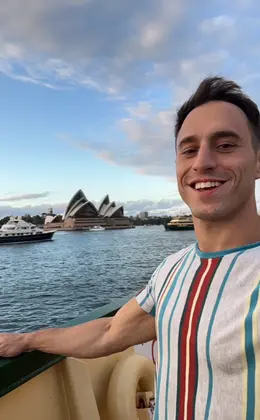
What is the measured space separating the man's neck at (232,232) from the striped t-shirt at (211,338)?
0.9 inches

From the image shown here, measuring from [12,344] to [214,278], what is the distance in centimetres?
63

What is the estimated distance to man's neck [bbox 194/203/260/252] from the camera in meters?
0.99

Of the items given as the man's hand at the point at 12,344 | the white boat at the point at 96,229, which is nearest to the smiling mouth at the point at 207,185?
the man's hand at the point at 12,344

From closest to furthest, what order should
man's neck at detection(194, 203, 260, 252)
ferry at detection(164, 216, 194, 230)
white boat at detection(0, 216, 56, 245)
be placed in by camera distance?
1. man's neck at detection(194, 203, 260, 252)
2. white boat at detection(0, 216, 56, 245)
3. ferry at detection(164, 216, 194, 230)

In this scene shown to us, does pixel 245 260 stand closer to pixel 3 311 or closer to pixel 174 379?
pixel 174 379

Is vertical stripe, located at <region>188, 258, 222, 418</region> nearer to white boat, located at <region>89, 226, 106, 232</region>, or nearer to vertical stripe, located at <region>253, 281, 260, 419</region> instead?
vertical stripe, located at <region>253, 281, 260, 419</region>

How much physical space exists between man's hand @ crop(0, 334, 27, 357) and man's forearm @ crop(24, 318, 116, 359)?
0.01m

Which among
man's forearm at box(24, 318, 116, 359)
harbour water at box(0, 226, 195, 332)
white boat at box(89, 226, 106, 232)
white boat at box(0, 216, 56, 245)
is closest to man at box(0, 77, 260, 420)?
man's forearm at box(24, 318, 116, 359)

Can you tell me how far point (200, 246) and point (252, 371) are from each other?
297mm

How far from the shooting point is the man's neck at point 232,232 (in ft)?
3.25

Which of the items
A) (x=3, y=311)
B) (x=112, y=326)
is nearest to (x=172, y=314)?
(x=112, y=326)

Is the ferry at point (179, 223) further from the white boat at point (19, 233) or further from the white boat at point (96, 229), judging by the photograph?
the white boat at point (19, 233)

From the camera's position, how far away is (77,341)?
132 cm

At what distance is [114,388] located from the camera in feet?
5.47
